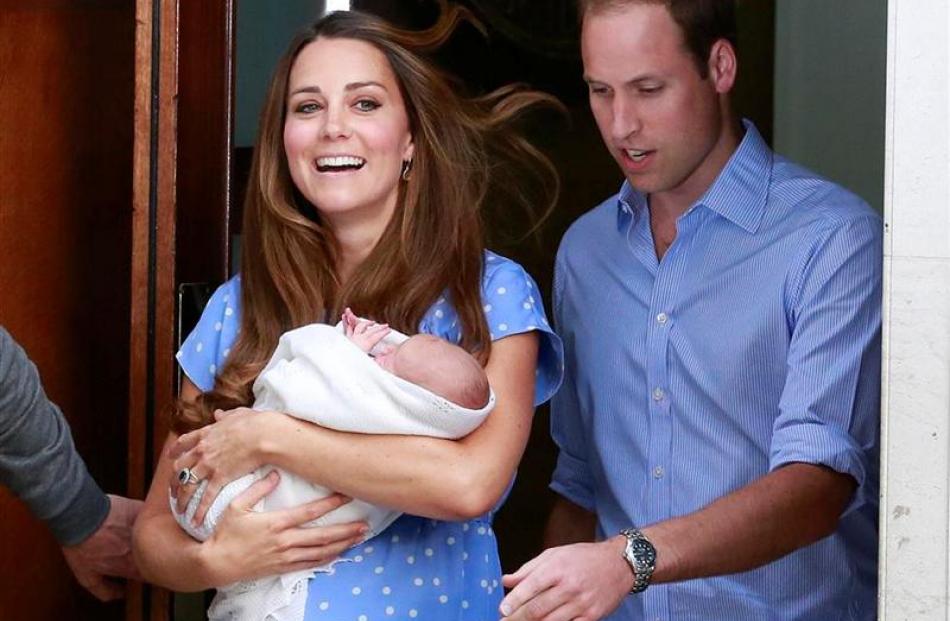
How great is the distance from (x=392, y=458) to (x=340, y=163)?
0.45 m

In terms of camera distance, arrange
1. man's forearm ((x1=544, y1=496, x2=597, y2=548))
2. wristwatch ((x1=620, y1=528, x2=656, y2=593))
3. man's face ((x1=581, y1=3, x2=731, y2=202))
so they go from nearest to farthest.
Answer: wristwatch ((x1=620, y1=528, x2=656, y2=593)) → man's face ((x1=581, y1=3, x2=731, y2=202)) → man's forearm ((x1=544, y1=496, x2=597, y2=548))

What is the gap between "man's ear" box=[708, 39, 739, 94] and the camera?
2.38 m

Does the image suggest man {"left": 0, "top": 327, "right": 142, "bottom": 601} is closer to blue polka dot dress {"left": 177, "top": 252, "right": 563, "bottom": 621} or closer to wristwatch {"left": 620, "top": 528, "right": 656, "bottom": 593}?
blue polka dot dress {"left": 177, "top": 252, "right": 563, "bottom": 621}

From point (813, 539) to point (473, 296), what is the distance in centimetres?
55

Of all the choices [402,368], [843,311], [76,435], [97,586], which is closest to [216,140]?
[76,435]

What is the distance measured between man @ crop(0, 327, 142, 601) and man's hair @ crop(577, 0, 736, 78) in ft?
3.50

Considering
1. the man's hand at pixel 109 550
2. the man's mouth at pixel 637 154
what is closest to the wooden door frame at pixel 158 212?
the man's hand at pixel 109 550

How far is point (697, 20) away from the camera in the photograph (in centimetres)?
239

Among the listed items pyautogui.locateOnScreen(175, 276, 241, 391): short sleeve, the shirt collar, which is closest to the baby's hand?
pyautogui.locateOnScreen(175, 276, 241, 391): short sleeve

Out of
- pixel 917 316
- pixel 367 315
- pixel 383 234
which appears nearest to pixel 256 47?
pixel 383 234

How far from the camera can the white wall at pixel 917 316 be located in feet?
5.31

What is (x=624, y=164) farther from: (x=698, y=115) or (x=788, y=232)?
(x=788, y=232)

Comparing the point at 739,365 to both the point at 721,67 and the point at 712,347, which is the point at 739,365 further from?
the point at 721,67

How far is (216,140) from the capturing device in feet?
8.63
